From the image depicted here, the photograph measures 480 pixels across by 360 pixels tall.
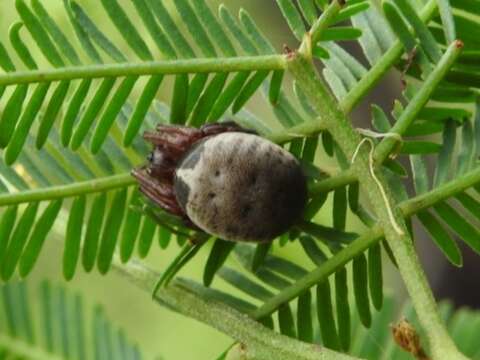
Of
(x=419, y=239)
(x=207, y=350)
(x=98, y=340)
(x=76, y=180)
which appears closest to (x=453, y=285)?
(x=419, y=239)

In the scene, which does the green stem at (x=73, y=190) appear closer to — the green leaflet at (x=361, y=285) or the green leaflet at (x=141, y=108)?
the green leaflet at (x=141, y=108)

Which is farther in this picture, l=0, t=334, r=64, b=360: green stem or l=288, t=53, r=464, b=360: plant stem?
l=0, t=334, r=64, b=360: green stem

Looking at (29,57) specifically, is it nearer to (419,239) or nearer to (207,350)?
(207,350)

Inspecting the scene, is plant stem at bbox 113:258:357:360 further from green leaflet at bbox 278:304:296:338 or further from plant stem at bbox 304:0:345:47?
plant stem at bbox 304:0:345:47

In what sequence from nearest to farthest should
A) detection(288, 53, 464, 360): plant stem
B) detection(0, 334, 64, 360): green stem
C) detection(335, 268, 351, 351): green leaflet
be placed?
detection(288, 53, 464, 360): plant stem < detection(335, 268, 351, 351): green leaflet < detection(0, 334, 64, 360): green stem

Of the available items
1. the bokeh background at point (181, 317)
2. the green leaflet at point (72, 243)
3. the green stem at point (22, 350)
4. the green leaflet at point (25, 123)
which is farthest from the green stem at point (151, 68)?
the bokeh background at point (181, 317)

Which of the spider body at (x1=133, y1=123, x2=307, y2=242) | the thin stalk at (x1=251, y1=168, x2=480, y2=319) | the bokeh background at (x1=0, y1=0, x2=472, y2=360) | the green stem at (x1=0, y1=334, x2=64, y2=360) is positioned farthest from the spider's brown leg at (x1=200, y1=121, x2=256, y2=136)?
the bokeh background at (x1=0, y1=0, x2=472, y2=360)

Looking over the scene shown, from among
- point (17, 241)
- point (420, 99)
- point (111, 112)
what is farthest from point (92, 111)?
point (420, 99)
